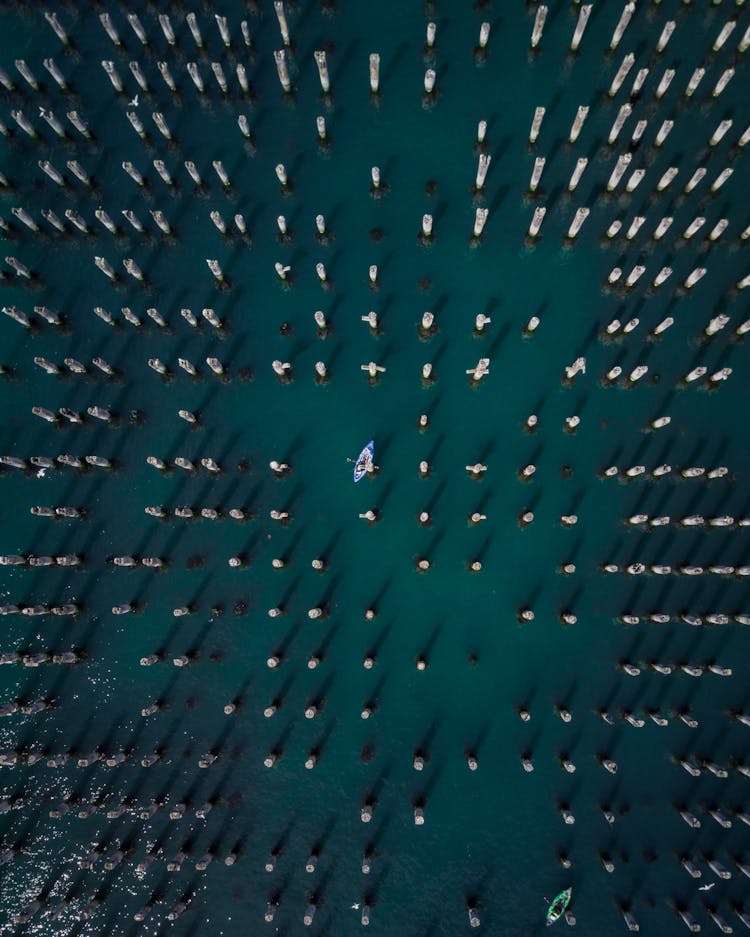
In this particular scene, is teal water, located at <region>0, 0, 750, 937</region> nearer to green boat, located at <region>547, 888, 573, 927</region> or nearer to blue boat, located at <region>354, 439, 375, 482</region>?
blue boat, located at <region>354, 439, 375, 482</region>

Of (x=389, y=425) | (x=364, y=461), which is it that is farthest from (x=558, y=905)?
(x=389, y=425)

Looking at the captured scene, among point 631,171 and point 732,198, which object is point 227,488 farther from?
point 732,198

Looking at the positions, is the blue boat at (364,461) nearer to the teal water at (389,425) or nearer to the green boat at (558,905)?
the teal water at (389,425)

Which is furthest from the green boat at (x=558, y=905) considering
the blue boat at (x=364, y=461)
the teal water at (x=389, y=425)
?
the blue boat at (x=364, y=461)

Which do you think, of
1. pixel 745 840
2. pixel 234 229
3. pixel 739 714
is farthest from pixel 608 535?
pixel 234 229

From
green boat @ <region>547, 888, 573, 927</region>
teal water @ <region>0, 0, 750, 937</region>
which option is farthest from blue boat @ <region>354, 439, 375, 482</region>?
green boat @ <region>547, 888, 573, 927</region>

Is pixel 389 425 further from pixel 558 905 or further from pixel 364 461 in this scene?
pixel 558 905
